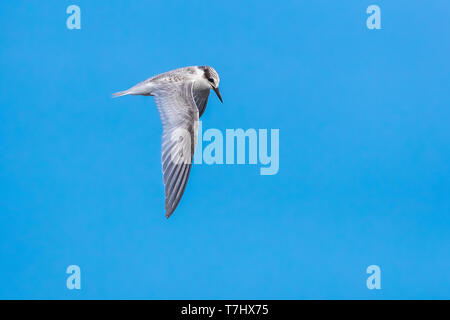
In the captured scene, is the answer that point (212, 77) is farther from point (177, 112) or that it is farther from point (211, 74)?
point (177, 112)

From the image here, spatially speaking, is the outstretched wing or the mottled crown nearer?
the outstretched wing

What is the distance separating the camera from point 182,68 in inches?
81.8

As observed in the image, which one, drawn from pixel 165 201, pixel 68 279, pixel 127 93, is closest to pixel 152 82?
pixel 127 93

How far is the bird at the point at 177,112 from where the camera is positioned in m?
1.89

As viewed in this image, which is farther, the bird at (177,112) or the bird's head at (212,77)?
the bird's head at (212,77)

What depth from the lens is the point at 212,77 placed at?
2045 mm

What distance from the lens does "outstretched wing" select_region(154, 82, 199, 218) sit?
1.88 meters

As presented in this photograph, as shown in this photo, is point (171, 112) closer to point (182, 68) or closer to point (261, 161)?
point (182, 68)

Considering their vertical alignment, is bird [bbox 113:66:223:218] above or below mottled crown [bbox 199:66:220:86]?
below

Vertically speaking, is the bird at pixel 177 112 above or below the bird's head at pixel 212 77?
below

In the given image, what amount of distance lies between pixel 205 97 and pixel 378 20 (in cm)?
78

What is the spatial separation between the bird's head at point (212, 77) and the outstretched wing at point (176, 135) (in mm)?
88

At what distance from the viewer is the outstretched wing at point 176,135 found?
1.88 meters

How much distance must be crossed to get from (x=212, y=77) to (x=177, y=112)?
0.20 metres
